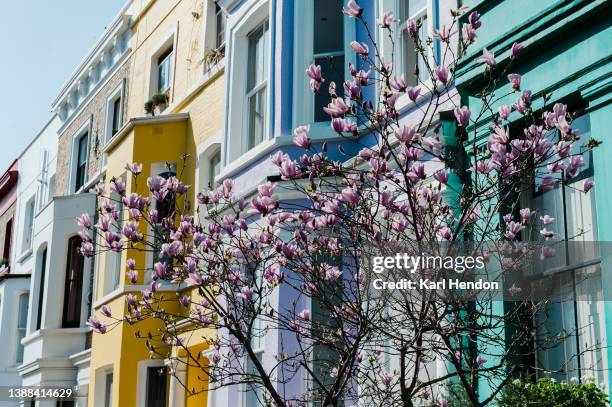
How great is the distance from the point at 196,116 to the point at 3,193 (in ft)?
54.6

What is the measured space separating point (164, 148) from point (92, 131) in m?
6.65

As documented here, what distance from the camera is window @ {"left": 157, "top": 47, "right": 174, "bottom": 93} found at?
1886cm

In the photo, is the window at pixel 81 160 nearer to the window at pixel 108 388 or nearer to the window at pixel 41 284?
the window at pixel 41 284

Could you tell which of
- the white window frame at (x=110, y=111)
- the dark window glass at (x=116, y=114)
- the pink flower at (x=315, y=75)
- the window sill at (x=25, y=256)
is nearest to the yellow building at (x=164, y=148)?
the white window frame at (x=110, y=111)

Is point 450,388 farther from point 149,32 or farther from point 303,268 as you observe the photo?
point 149,32

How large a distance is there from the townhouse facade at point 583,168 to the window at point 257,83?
5.54 meters

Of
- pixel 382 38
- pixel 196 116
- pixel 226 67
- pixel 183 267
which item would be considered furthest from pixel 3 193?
pixel 183 267

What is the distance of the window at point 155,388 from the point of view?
15.8 metres

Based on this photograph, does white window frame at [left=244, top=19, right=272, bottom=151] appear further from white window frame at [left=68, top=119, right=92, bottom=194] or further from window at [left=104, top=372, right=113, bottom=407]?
white window frame at [left=68, top=119, right=92, bottom=194]

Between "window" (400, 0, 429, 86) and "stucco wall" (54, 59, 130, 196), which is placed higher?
"stucco wall" (54, 59, 130, 196)

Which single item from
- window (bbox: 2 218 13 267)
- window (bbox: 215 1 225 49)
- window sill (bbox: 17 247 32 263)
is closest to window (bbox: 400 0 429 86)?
window (bbox: 215 1 225 49)

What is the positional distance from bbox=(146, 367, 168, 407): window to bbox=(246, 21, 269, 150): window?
4.57 meters

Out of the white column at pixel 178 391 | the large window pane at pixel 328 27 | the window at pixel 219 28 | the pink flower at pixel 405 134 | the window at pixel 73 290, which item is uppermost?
the window at pixel 219 28

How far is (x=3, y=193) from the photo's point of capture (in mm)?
31062
